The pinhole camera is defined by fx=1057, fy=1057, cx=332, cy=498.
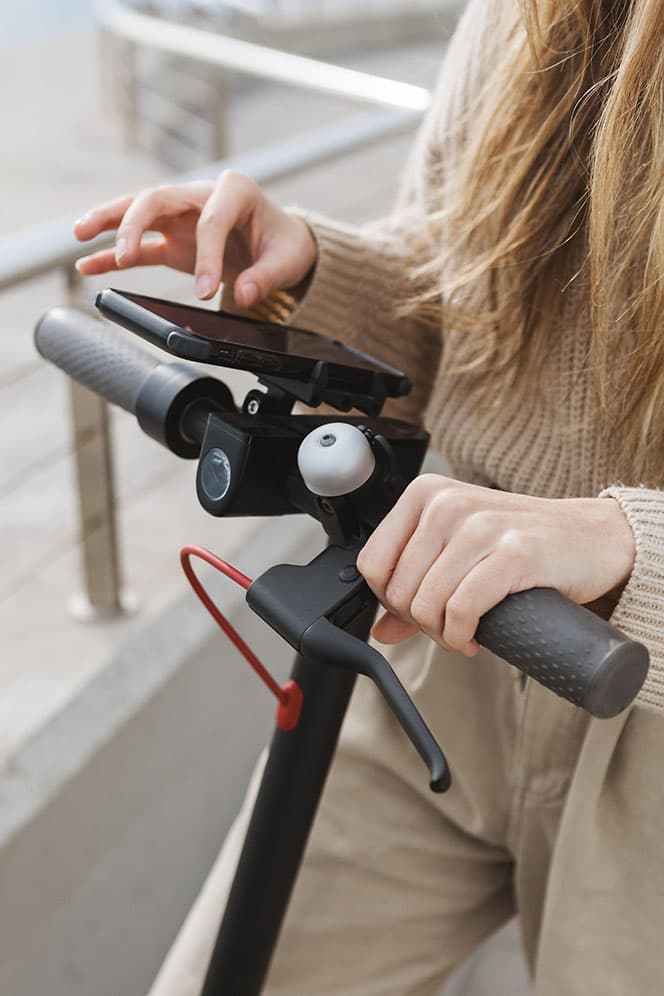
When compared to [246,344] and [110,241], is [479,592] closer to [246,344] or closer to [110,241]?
[246,344]

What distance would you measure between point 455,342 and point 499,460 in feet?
0.35

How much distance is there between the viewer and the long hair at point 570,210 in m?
0.64

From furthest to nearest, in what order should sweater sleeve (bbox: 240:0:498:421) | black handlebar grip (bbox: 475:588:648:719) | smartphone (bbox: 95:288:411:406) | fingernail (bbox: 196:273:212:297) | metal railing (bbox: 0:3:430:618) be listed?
metal railing (bbox: 0:3:430:618) → sweater sleeve (bbox: 240:0:498:421) → fingernail (bbox: 196:273:212:297) → smartphone (bbox: 95:288:411:406) → black handlebar grip (bbox: 475:588:648:719)

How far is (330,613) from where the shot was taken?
52 cm

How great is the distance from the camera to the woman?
55 centimetres

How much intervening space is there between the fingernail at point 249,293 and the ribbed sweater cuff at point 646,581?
0.31 m

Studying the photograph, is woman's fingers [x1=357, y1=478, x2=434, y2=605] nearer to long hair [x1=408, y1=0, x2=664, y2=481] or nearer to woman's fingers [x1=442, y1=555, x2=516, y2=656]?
woman's fingers [x1=442, y1=555, x2=516, y2=656]

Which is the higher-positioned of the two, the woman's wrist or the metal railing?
the woman's wrist

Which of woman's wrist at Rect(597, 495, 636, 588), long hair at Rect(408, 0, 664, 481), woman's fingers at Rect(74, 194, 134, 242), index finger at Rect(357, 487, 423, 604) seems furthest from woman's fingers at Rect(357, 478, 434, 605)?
woman's fingers at Rect(74, 194, 134, 242)

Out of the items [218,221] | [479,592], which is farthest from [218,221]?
[479,592]

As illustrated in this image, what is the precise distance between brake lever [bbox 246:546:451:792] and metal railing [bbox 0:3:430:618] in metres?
0.76

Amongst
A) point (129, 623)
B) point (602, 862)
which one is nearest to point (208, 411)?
point (602, 862)

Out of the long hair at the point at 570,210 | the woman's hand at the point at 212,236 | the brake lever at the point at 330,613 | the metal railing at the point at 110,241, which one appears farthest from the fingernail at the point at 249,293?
the metal railing at the point at 110,241

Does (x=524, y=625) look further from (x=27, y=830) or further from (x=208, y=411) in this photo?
(x=27, y=830)
